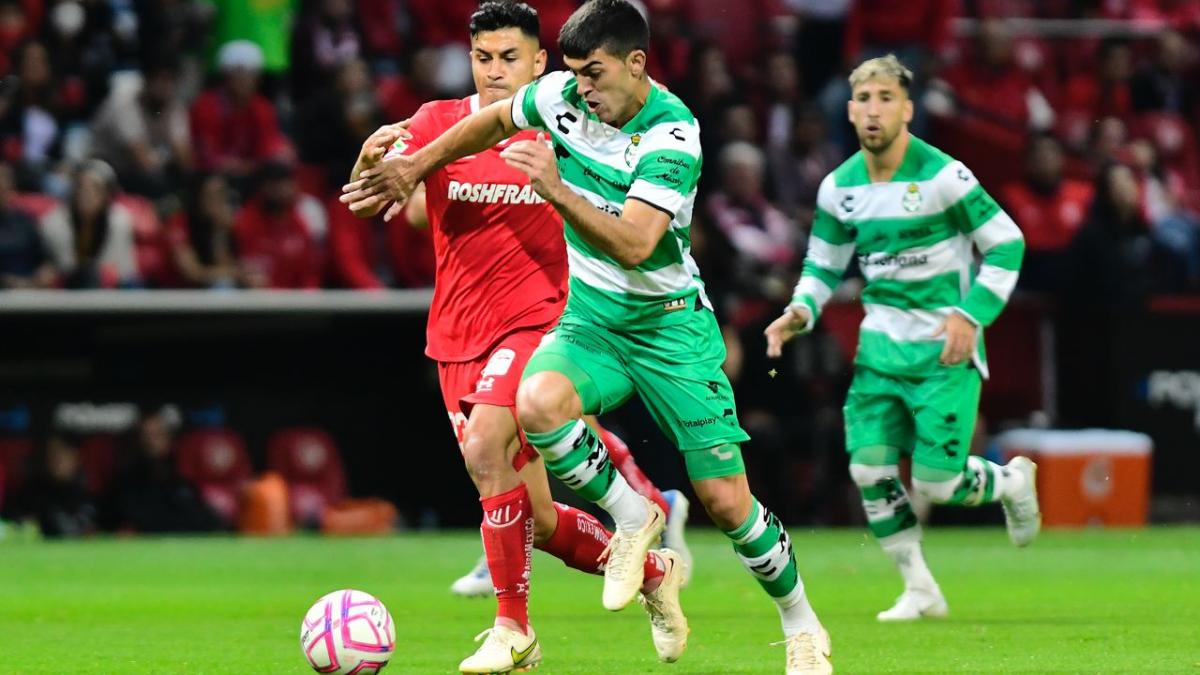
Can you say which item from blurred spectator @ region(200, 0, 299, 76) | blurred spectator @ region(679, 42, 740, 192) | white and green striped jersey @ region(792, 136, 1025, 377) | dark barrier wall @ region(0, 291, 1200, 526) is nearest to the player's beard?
white and green striped jersey @ region(792, 136, 1025, 377)

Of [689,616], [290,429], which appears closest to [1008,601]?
[689,616]

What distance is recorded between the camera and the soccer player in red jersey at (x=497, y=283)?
791 cm

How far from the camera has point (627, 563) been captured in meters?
7.16

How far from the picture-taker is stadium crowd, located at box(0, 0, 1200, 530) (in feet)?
54.9

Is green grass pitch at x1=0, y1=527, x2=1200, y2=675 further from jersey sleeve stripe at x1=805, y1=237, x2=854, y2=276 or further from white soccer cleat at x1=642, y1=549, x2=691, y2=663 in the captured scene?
jersey sleeve stripe at x1=805, y1=237, x2=854, y2=276

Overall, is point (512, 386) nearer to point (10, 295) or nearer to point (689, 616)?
point (689, 616)

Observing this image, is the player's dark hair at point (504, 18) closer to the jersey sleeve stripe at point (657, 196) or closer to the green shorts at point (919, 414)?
the jersey sleeve stripe at point (657, 196)

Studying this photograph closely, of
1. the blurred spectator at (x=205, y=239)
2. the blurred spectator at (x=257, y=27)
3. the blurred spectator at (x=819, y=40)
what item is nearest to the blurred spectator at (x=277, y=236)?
the blurred spectator at (x=205, y=239)

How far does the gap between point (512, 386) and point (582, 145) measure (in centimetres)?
113

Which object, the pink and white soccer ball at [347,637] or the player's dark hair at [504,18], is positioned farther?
the player's dark hair at [504,18]

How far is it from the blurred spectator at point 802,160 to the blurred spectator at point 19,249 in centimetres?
676

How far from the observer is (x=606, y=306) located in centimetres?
741

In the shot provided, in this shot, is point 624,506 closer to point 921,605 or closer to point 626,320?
point 626,320

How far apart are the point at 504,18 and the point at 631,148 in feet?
6.50
